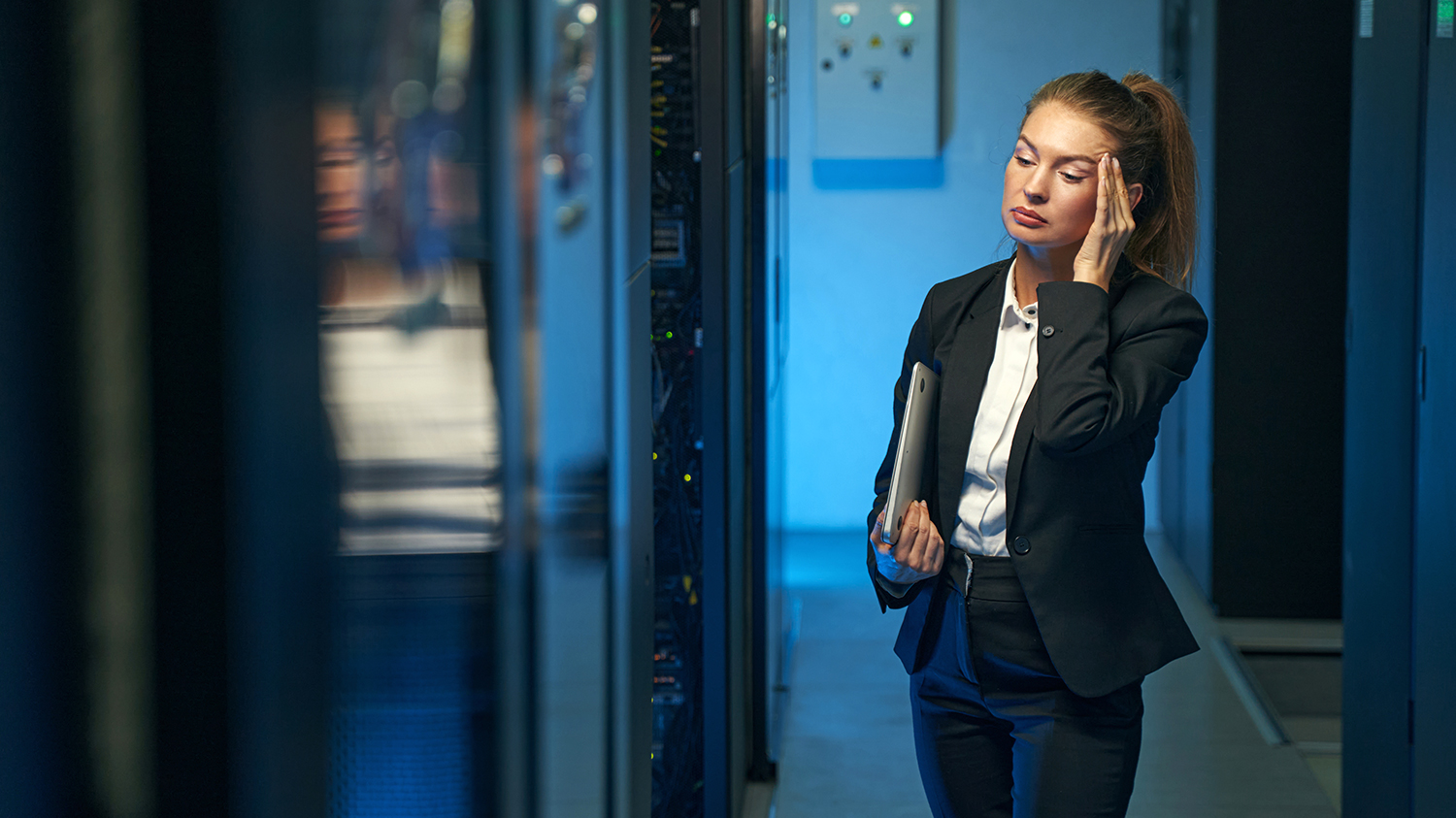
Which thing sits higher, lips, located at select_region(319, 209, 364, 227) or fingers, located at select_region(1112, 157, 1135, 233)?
fingers, located at select_region(1112, 157, 1135, 233)

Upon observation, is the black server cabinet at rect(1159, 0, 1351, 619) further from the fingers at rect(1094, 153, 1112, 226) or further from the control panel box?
the fingers at rect(1094, 153, 1112, 226)

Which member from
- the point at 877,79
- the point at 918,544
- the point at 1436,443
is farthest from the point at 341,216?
the point at 877,79

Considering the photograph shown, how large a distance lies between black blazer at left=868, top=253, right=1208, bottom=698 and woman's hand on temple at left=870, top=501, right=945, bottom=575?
0.04m

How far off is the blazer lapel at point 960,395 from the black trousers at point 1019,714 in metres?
0.09

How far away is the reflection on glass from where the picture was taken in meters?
0.48

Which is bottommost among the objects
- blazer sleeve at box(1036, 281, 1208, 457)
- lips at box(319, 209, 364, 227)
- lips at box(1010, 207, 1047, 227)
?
blazer sleeve at box(1036, 281, 1208, 457)

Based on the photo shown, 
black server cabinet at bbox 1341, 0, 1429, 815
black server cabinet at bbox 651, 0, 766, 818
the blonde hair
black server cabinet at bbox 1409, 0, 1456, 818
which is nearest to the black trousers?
the blonde hair

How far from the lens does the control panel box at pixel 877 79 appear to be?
5688mm

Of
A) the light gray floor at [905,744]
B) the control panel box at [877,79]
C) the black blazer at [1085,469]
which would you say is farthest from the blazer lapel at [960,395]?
the control panel box at [877,79]

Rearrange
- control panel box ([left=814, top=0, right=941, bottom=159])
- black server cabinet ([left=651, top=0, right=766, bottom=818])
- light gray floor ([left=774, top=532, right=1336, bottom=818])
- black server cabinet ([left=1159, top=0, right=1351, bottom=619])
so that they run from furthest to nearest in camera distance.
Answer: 1. control panel box ([left=814, top=0, right=941, bottom=159])
2. black server cabinet ([left=1159, top=0, right=1351, bottom=619])
3. light gray floor ([left=774, top=532, right=1336, bottom=818])
4. black server cabinet ([left=651, top=0, right=766, bottom=818])

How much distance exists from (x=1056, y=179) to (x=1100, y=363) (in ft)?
0.78

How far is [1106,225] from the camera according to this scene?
5.08 feet

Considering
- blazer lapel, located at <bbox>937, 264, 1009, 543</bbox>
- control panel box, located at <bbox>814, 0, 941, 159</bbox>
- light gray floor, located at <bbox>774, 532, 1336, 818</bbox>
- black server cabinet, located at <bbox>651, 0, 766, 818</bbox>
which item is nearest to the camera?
A: blazer lapel, located at <bbox>937, 264, 1009, 543</bbox>

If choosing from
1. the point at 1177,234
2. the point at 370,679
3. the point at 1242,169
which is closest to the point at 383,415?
the point at 370,679
